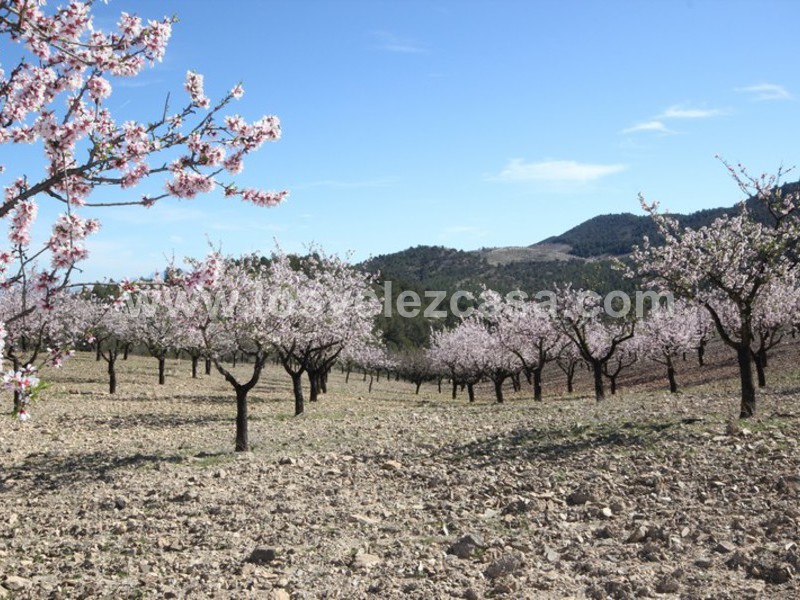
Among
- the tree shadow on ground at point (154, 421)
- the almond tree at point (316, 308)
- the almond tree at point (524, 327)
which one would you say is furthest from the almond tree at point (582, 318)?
the tree shadow on ground at point (154, 421)

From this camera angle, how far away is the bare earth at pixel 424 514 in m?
7.13

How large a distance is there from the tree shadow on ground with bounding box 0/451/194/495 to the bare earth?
80mm

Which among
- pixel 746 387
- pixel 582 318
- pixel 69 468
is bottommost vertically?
pixel 69 468

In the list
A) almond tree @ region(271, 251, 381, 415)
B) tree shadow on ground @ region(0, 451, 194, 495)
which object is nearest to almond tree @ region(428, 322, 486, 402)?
almond tree @ region(271, 251, 381, 415)

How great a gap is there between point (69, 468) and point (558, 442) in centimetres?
1145

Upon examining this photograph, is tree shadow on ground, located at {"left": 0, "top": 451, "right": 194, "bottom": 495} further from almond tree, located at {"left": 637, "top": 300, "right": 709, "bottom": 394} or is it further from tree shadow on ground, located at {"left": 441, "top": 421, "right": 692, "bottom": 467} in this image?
almond tree, located at {"left": 637, "top": 300, "right": 709, "bottom": 394}

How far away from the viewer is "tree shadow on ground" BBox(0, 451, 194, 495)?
1305 cm

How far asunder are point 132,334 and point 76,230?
4770cm

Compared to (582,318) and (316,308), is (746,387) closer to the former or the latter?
(582,318)

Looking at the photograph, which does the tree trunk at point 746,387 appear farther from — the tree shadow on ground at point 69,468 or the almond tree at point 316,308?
the tree shadow on ground at point 69,468

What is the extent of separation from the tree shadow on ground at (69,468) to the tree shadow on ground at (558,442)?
23.6ft

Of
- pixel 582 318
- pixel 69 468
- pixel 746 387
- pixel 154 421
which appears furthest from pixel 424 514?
pixel 582 318

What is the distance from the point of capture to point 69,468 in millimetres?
14617

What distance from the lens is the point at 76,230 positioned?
670cm
